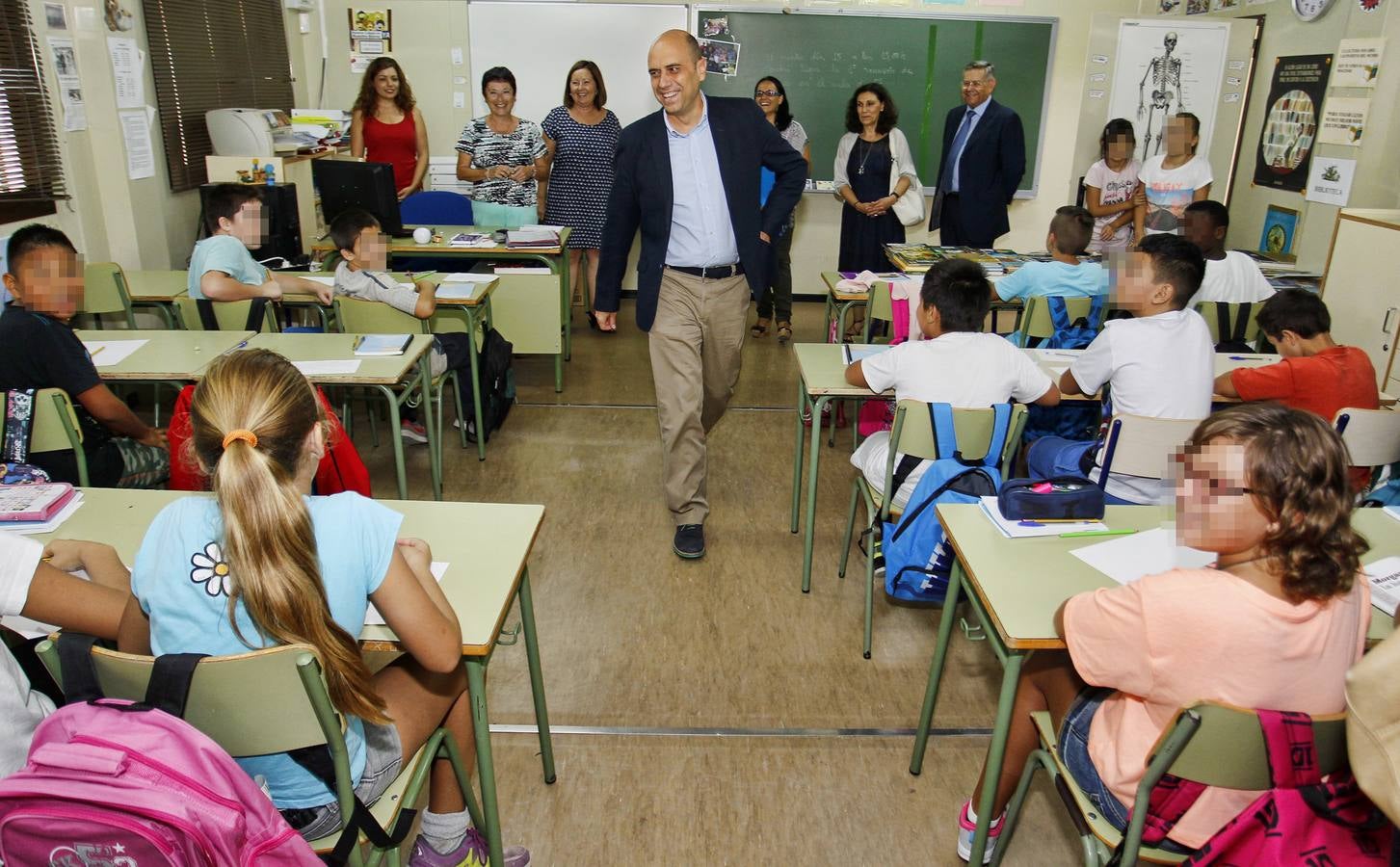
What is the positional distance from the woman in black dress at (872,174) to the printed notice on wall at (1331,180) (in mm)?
2072

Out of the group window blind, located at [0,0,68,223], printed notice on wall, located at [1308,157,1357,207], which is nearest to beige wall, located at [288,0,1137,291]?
printed notice on wall, located at [1308,157,1357,207]

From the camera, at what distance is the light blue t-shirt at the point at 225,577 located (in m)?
1.30

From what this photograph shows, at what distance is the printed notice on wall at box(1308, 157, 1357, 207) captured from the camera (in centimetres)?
459

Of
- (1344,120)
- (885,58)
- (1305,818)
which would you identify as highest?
(885,58)

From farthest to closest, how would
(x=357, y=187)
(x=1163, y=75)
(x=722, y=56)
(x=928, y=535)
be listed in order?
(x=722, y=56)
(x=1163, y=75)
(x=357, y=187)
(x=928, y=535)

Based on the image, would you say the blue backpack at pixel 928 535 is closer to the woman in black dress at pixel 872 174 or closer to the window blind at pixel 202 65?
the woman in black dress at pixel 872 174

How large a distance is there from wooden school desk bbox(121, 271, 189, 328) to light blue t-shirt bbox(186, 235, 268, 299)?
0.46 ft

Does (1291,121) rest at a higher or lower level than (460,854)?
higher

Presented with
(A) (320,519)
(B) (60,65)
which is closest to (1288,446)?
(A) (320,519)

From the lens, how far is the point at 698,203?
3.04 metres

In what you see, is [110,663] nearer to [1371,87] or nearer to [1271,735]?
[1271,735]

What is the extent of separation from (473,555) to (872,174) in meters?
4.31

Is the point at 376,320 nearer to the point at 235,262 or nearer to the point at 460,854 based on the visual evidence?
the point at 235,262

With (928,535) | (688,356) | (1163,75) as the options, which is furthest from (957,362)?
(1163,75)
